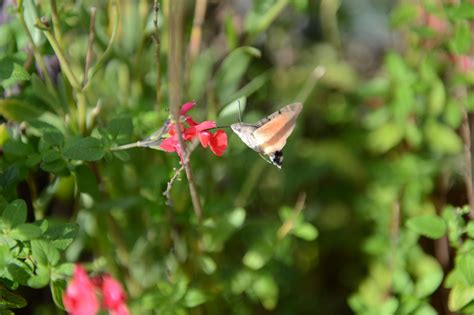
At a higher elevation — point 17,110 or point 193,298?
point 17,110

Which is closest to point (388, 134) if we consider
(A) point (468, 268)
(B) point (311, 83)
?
(B) point (311, 83)

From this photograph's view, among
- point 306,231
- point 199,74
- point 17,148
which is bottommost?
point 306,231

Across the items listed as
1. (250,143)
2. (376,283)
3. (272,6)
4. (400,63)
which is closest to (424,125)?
(400,63)

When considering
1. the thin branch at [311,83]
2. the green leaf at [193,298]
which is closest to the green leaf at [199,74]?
the thin branch at [311,83]

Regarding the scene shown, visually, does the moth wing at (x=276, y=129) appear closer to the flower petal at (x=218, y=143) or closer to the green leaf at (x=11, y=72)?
the flower petal at (x=218, y=143)

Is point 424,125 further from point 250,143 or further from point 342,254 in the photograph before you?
point 250,143

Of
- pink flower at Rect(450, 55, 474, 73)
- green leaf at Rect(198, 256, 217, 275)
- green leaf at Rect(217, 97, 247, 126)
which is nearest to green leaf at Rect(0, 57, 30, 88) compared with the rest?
green leaf at Rect(217, 97, 247, 126)

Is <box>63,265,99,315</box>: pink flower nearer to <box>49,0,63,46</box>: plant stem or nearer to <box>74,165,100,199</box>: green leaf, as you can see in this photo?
<box>74,165,100,199</box>: green leaf

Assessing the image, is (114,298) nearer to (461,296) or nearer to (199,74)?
(461,296)
